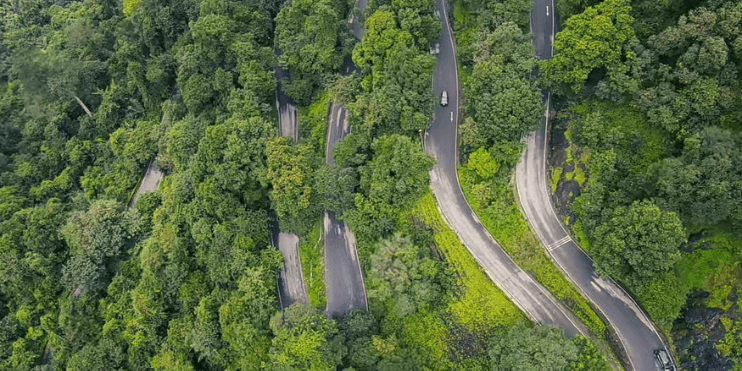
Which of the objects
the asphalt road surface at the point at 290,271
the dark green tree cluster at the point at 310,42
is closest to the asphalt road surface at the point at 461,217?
the dark green tree cluster at the point at 310,42

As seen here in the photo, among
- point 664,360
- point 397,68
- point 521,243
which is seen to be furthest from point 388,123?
point 664,360

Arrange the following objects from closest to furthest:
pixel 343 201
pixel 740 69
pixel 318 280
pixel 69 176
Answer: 1. pixel 740 69
2. pixel 343 201
3. pixel 318 280
4. pixel 69 176

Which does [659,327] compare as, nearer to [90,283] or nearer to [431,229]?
[431,229]

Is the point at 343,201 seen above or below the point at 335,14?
below

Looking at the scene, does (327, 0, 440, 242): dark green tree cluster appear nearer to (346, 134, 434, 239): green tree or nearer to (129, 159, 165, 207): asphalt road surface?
(346, 134, 434, 239): green tree

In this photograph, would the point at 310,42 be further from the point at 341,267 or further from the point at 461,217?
the point at 461,217

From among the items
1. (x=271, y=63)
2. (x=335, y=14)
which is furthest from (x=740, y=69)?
(x=271, y=63)
